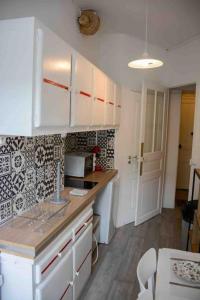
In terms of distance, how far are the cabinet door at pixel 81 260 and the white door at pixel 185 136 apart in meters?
4.00

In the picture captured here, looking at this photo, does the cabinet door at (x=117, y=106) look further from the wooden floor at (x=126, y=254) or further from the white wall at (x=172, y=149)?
the wooden floor at (x=126, y=254)

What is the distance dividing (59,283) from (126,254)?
1407 mm

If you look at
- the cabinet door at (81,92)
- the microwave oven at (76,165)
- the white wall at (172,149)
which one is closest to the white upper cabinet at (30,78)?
the cabinet door at (81,92)

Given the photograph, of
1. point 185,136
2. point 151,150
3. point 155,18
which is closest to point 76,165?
point 151,150

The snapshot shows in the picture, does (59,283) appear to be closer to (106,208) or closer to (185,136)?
(106,208)

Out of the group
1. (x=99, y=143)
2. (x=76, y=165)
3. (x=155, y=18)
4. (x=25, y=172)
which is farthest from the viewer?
(x=99, y=143)

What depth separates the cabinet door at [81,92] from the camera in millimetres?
1711

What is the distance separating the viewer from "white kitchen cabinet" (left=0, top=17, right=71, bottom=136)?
47.5 inches

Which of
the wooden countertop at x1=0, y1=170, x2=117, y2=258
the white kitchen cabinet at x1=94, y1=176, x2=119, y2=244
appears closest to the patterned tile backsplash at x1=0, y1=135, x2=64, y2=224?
the wooden countertop at x1=0, y1=170, x2=117, y2=258

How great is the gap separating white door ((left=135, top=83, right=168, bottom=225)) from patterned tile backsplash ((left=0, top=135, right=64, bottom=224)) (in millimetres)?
1571

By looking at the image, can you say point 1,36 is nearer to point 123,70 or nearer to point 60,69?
point 60,69

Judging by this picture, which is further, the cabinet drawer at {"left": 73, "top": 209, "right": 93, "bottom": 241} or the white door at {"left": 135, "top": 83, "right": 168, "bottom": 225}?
the white door at {"left": 135, "top": 83, "right": 168, "bottom": 225}

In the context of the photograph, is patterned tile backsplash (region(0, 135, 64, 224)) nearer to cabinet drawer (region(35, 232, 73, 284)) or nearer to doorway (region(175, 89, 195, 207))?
cabinet drawer (region(35, 232, 73, 284))

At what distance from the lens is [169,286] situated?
1.23m
